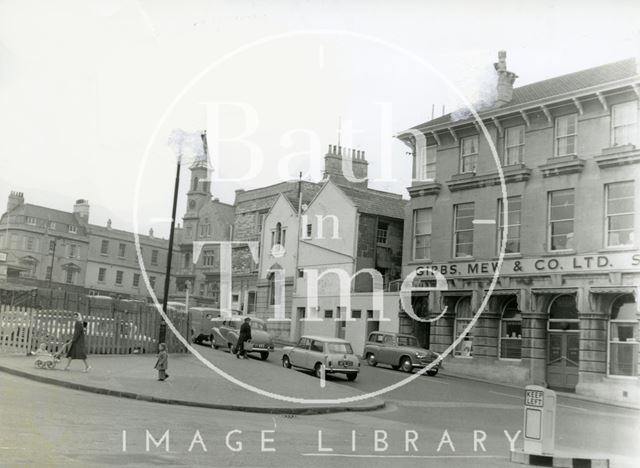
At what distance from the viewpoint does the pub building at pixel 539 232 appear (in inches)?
978

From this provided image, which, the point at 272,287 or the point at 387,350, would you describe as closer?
the point at 387,350

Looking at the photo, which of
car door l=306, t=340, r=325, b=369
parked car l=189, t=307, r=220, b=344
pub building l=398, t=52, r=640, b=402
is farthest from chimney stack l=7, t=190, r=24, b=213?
car door l=306, t=340, r=325, b=369

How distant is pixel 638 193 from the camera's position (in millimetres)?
24328

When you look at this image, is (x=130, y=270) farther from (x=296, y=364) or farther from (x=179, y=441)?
(x=179, y=441)

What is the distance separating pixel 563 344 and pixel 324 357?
33.1ft

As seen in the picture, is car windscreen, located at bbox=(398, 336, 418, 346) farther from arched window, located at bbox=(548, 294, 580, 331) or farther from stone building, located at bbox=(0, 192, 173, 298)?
stone building, located at bbox=(0, 192, 173, 298)

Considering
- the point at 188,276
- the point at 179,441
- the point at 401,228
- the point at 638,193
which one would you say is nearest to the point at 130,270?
the point at 188,276

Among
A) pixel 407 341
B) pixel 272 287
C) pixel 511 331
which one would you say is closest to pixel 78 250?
pixel 272 287

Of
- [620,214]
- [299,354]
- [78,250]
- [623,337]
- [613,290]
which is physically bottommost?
[299,354]

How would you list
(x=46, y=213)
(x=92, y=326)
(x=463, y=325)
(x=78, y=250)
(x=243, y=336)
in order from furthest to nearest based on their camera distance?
(x=78, y=250) → (x=46, y=213) → (x=463, y=325) → (x=243, y=336) → (x=92, y=326)

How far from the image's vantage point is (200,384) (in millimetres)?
17766

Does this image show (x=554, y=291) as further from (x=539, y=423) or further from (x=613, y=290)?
(x=539, y=423)

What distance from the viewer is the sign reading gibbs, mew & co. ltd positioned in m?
24.4

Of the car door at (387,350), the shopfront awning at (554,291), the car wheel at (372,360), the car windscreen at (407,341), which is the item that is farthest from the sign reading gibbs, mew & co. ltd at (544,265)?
the car wheel at (372,360)
